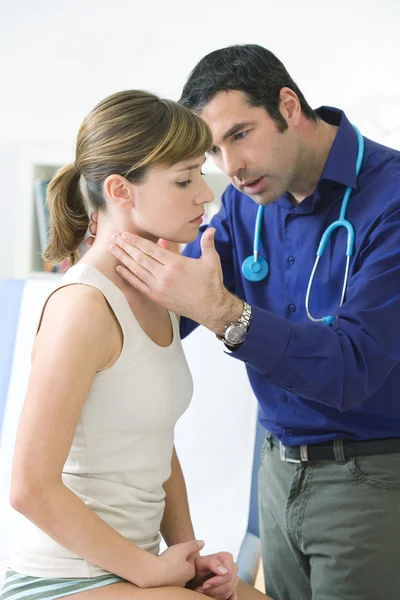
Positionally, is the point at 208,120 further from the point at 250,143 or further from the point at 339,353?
the point at 339,353

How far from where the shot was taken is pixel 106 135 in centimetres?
129

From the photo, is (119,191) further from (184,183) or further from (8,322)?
(8,322)

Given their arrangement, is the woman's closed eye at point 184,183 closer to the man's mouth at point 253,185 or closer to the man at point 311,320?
the man at point 311,320

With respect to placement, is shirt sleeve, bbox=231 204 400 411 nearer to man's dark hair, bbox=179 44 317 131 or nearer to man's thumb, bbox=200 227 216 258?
man's thumb, bbox=200 227 216 258

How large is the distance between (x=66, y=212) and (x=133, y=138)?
244 mm

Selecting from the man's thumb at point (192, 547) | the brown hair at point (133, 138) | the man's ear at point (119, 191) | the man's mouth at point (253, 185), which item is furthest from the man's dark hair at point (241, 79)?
the man's thumb at point (192, 547)

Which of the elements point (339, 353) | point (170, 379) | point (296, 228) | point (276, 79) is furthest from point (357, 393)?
point (276, 79)

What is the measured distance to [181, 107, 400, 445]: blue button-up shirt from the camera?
135 centimetres

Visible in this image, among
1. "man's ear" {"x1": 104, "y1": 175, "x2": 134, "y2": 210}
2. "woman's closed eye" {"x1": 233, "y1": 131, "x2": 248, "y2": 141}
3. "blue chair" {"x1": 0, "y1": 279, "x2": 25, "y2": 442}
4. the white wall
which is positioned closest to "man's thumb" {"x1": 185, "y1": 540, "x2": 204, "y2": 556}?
"man's ear" {"x1": 104, "y1": 175, "x2": 134, "y2": 210}

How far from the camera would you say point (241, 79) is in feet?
5.15

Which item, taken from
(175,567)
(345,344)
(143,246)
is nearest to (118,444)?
(175,567)

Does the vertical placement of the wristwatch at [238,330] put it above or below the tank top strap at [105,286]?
below

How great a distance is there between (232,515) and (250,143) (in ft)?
3.29

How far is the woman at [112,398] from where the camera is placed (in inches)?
43.7
